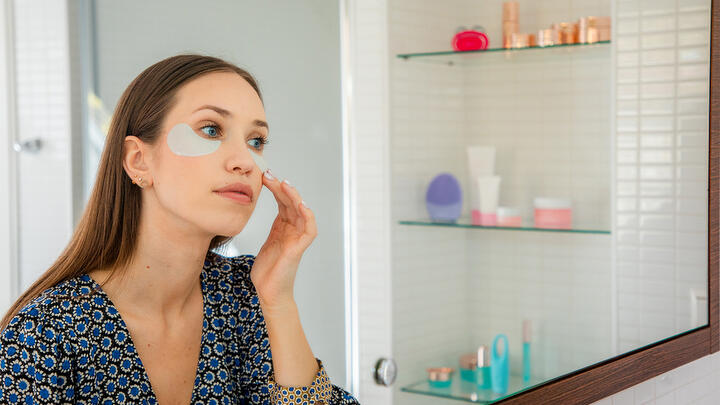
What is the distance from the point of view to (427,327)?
5.07 feet

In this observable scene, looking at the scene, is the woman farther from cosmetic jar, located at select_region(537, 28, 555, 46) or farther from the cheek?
→ cosmetic jar, located at select_region(537, 28, 555, 46)

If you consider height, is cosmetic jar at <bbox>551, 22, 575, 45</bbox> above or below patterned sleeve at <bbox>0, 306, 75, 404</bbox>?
above

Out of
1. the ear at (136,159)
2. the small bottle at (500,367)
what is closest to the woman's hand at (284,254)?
the ear at (136,159)

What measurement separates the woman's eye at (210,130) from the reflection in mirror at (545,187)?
626 millimetres

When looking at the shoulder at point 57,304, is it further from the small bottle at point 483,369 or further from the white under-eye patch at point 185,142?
the small bottle at point 483,369

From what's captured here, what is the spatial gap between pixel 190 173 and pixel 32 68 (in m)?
0.51

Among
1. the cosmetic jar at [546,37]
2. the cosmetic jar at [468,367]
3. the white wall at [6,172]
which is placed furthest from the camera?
the cosmetic jar at [546,37]

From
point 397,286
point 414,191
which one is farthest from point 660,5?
point 397,286

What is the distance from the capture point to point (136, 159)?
63 cm

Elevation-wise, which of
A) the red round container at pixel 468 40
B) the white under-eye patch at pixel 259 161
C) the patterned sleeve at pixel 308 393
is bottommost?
the patterned sleeve at pixel 308 393

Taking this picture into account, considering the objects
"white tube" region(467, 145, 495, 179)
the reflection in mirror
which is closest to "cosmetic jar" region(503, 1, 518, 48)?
the reflection in mirror

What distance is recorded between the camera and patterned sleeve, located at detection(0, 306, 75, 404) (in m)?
0.57

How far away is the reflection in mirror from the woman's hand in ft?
1.59

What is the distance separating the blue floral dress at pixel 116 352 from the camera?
0.58 meters
